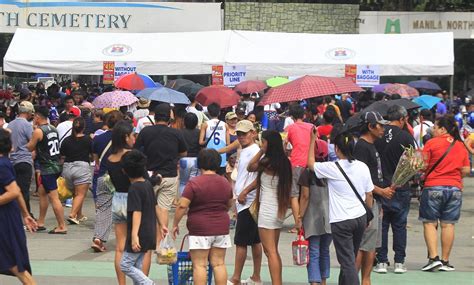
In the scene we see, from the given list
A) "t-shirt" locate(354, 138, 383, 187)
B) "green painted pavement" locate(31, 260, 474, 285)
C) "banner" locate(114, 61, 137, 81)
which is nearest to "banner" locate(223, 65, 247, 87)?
"banner" locate(114, 61, 137, 81)

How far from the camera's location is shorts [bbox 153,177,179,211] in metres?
11.1

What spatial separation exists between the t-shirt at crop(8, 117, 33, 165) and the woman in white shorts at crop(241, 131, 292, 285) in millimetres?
5060

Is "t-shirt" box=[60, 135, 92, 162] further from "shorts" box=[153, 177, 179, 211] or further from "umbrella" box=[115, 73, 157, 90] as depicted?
"umbrella" box=[115, 73, 157, 90]

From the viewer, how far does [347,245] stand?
346 inches

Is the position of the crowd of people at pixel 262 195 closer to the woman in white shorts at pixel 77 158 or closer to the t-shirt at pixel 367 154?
the t-shirt at pixel 367 154

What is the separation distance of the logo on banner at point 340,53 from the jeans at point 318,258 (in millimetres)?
12756

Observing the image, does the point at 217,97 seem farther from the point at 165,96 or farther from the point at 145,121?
the point at 145,121

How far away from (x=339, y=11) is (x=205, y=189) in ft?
66.1

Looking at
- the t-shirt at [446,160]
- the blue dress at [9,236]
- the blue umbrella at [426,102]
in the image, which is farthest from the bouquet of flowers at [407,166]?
the blue umbrella at [426,102]

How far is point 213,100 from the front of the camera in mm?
16625

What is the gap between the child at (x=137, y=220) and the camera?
8445 millimetres

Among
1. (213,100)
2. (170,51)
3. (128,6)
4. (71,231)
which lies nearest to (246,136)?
(71,231)

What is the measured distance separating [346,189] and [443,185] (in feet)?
8.41

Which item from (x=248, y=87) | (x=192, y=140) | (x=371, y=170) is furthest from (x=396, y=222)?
(x=248, y=87)
